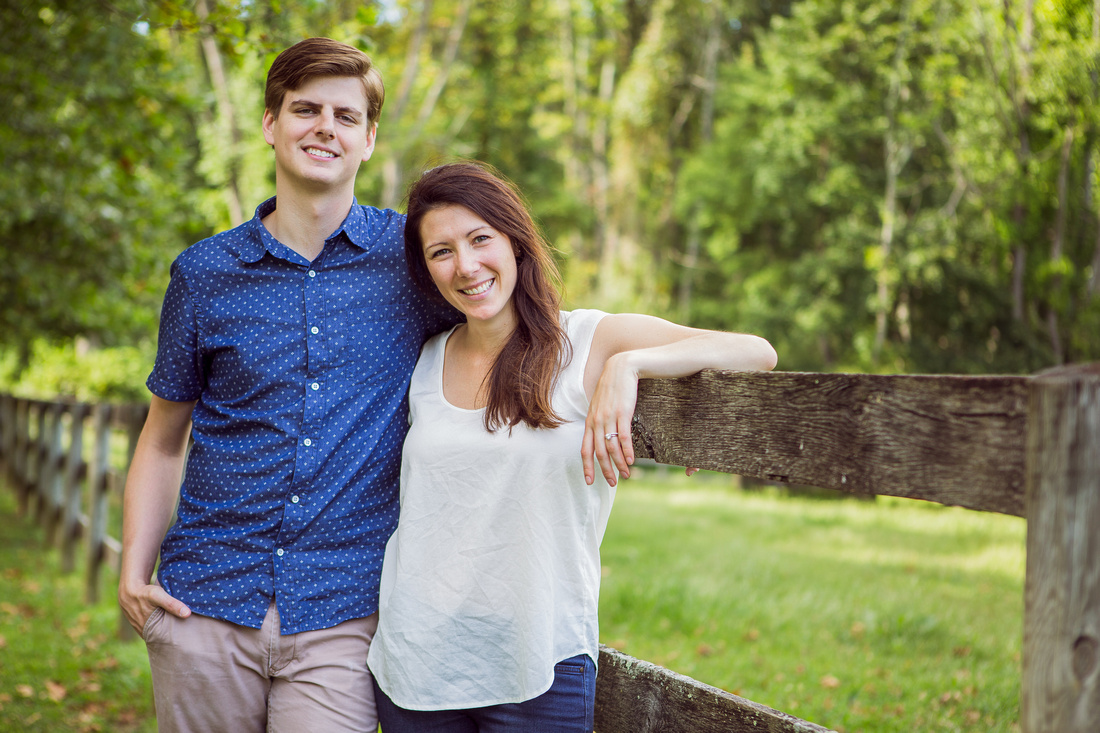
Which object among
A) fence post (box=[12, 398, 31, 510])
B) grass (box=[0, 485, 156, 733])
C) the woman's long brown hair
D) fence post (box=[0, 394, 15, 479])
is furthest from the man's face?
fence post (box=[0, 394, 15, 479])

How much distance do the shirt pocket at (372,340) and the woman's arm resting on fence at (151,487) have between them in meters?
0.55

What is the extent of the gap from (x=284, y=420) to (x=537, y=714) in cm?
98

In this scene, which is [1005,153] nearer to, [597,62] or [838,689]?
[838,689]

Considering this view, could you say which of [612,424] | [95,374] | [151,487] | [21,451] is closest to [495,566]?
[612,424]

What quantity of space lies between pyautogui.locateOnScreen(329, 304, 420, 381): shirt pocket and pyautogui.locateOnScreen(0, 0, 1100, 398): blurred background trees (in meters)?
0.52

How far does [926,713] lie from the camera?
468 cm

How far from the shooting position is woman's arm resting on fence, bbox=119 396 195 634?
2.51 m

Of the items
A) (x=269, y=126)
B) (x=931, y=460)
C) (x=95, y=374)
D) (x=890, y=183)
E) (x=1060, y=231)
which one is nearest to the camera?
(x=931, y=460)

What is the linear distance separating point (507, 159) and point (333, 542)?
2987cm

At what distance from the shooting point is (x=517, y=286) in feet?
7.68

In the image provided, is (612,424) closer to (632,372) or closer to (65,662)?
(632,372)

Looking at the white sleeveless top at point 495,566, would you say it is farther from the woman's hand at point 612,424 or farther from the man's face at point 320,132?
the man's face at point 320,132

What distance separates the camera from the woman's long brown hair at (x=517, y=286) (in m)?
2.07

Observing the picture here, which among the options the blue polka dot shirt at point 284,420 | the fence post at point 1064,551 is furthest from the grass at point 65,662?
the fence post at point 1064,551
